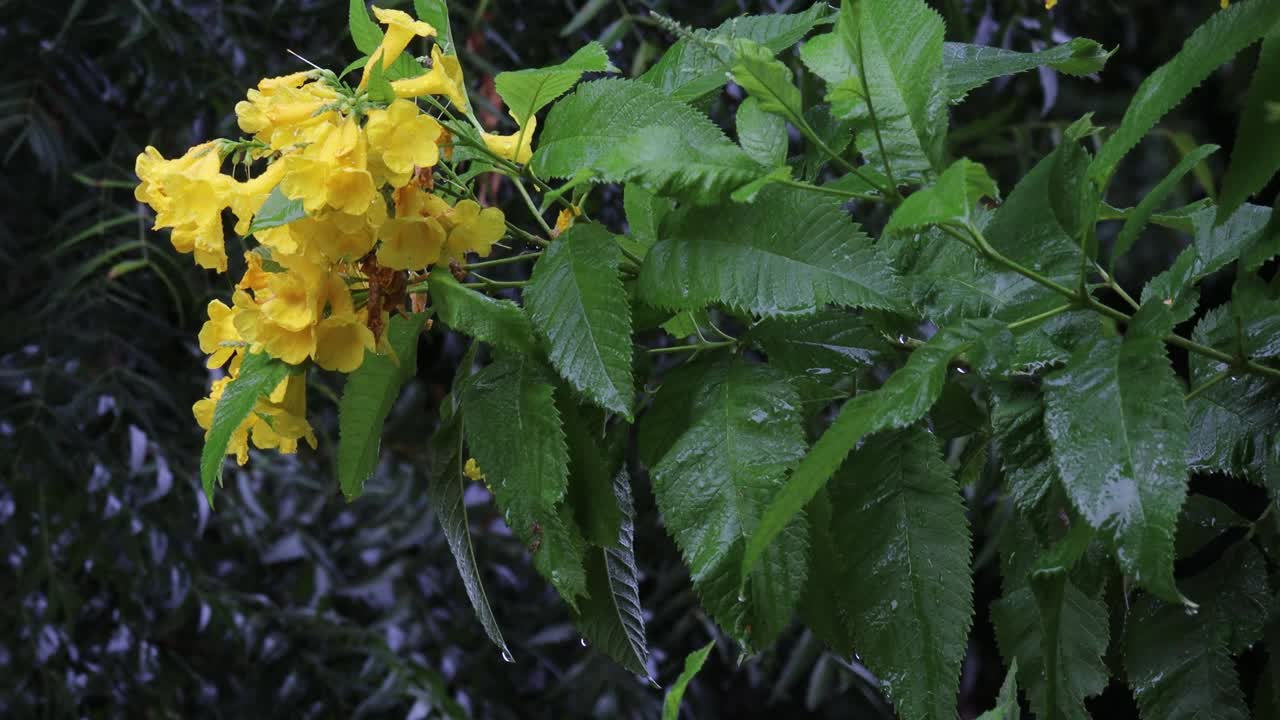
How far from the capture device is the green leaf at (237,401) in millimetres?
402

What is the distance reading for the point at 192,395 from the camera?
1490mm

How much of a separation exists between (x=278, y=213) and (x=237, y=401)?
0.21 ft

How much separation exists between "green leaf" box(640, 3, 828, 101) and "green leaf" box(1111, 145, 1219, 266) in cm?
14

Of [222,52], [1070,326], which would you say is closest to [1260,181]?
[1070,326]

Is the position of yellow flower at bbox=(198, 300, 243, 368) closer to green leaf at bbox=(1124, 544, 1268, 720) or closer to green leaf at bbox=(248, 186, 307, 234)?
green leaf at bbox=(248, 186, 307, 234)

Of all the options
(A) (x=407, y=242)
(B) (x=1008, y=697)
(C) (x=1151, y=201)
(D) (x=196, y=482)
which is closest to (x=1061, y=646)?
(B) (x=1008, y=697)

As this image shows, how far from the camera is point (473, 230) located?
16.9 inches

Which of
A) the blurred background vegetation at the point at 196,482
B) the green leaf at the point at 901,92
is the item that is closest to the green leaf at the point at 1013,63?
the green leaf at the point at 901,92

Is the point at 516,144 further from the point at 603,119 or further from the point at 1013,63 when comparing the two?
the point at 1013,63

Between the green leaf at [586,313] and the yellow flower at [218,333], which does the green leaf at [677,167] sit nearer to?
the green leaf at [586,313]

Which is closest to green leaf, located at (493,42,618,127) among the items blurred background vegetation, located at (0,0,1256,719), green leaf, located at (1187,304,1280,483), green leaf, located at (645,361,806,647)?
green leaf, located at (645,361,806,647)

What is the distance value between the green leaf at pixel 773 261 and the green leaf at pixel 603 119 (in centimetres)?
3

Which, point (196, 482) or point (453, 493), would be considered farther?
point (196, 482)

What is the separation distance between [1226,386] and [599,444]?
207mm
